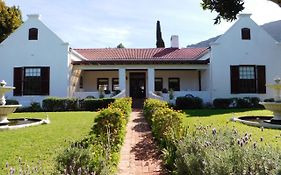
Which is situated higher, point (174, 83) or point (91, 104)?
point (174, 83)

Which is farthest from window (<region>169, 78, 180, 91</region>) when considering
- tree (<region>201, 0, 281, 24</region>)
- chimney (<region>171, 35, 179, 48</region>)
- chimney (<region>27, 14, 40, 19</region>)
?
tree (<region>201, 0, 281, 24</region>)

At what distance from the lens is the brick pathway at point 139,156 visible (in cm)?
696

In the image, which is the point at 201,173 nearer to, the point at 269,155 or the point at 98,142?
the point at 269,155

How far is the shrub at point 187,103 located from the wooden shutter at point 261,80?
18.7ft

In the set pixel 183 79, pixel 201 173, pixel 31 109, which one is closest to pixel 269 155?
pixel 201 173

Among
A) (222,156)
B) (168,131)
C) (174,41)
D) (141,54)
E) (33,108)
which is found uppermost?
(174,41)

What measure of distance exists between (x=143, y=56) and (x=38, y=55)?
915 centimetres

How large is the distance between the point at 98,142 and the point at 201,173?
2.78m

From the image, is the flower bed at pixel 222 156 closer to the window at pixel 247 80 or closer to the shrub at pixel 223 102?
the shrub at pixel 223 102

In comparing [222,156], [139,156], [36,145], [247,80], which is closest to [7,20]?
[247,80]

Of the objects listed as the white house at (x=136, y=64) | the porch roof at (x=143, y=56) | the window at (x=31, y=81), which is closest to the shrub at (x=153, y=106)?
the white house at (x=136, y=64)

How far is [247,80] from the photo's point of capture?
26547mm

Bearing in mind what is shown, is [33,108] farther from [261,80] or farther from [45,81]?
[261,80]

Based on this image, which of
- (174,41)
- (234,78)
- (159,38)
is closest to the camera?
(234,78)
